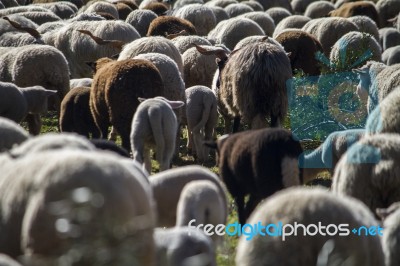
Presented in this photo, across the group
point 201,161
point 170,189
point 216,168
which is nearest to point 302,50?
point 201,161

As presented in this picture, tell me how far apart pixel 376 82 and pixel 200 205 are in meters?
6.90

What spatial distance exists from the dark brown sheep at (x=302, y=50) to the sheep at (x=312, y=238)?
12141 millimetres

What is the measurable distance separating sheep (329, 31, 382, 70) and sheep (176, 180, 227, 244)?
29.8 feet

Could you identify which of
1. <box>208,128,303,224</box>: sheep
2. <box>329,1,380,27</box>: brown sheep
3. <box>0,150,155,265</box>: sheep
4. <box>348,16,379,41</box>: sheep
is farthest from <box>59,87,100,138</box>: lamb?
<box>329,1,380,27</box>: brown sheep

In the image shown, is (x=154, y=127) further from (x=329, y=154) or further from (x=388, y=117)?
(x=388, y=117)

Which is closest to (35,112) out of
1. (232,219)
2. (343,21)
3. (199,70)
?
(199,70)

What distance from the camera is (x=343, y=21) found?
73.2 ft

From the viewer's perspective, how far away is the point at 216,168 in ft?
40.4

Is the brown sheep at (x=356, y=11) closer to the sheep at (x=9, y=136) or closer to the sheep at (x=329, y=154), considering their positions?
the sheep at (x=329, y=154)

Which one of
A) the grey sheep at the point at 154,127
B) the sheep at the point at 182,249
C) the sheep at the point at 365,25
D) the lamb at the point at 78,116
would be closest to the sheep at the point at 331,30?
the sheep at the point at 365,25

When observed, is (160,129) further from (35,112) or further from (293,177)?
(35,112)

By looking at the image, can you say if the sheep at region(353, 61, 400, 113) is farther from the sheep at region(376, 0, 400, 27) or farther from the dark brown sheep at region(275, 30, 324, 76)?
the sheep at region(376, 0, 400, 27)

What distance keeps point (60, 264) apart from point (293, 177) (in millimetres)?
3520

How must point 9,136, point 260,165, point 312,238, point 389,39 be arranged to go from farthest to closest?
point 389,39
point 9,136
point 260,165
point 312,238
